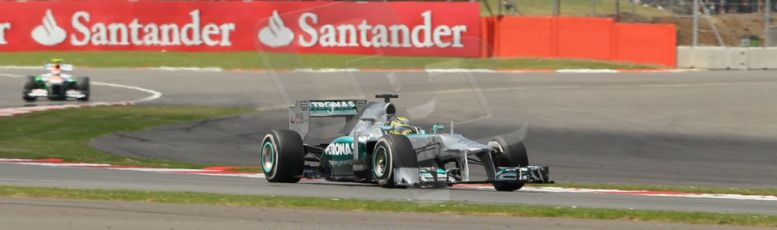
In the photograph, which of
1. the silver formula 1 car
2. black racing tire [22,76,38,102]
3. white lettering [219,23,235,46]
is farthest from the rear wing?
white lettering [219,23,235,46]

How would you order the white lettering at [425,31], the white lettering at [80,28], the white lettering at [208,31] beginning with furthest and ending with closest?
the white lettering at [208,31], the white lettering at [80,28], the white lettering at [425,31]

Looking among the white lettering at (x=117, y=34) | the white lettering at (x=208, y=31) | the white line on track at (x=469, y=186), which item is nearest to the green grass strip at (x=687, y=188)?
the white line on track at (x=469, y=186)

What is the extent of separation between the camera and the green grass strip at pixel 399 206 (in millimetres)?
11719

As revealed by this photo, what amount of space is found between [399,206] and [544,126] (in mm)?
12955

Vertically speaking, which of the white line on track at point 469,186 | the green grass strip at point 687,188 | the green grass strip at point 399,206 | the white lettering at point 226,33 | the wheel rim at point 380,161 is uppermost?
the white lettering at point 226,33

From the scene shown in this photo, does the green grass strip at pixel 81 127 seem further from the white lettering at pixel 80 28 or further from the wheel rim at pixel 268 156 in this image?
the white lettering at pixel 80 28

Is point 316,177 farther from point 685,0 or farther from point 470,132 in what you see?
point 685,0

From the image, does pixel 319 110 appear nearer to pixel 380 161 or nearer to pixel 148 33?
pixel 380 161

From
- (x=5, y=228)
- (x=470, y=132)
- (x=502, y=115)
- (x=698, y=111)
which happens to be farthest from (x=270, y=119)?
(x=5, y=228)

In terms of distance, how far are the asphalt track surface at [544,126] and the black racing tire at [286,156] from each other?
0.30 metres

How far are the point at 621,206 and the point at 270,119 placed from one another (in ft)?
45.6

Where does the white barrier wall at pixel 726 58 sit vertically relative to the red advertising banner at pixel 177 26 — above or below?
below

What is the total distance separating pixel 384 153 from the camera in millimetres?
14211

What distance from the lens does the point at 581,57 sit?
142ft
